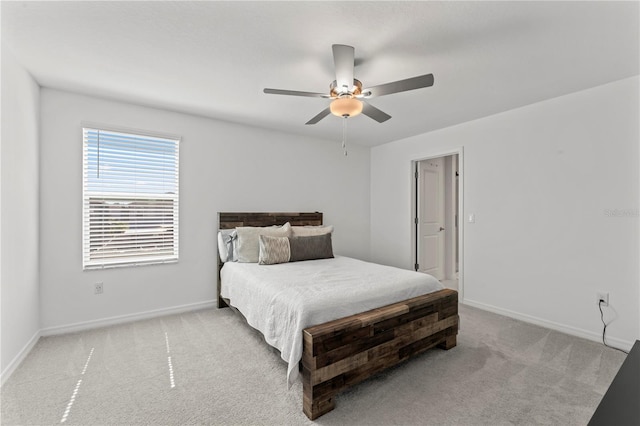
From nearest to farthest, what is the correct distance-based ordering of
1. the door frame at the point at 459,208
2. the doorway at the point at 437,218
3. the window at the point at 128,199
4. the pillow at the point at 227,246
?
the window at the point at 128,199 < the pillow at the point at 227,246 < the door frame at the point at 459,208 < the doorway at the point at 437,218

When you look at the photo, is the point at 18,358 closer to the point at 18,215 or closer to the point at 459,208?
the point at 18,215

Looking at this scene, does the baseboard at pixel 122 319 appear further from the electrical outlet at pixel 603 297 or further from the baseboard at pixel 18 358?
the electrical outlet at pixel 603 297

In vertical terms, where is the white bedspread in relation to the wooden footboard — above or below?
above

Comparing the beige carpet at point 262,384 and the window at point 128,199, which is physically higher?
the window at point 128,199

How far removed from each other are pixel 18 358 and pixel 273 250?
7.39 ft

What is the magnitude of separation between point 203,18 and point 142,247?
8.48 feet

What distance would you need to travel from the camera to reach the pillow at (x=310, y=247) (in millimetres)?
3461

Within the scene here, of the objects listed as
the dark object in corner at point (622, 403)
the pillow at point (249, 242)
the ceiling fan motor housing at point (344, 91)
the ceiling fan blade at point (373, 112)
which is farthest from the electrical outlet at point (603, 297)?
the pillow at point (249, 242)

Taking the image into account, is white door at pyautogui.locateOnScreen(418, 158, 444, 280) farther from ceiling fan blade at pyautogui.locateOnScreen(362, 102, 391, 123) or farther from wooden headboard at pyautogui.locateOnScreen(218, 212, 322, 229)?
ceiling fan blade at pyautogui.locateOnScreen(362, 102, 391, 123)

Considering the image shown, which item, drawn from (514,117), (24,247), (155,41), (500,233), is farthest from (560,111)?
(24,247)

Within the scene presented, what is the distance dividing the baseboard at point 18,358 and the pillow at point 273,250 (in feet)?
6.81

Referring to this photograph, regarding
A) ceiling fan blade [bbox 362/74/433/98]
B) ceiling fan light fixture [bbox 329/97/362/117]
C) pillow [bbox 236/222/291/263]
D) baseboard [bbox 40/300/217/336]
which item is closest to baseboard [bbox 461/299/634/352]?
pillow [bbox 236/222/291/263]

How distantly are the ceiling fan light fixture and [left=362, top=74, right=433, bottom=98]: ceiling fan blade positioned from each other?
4.2 inches

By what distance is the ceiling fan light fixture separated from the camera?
2195mm
